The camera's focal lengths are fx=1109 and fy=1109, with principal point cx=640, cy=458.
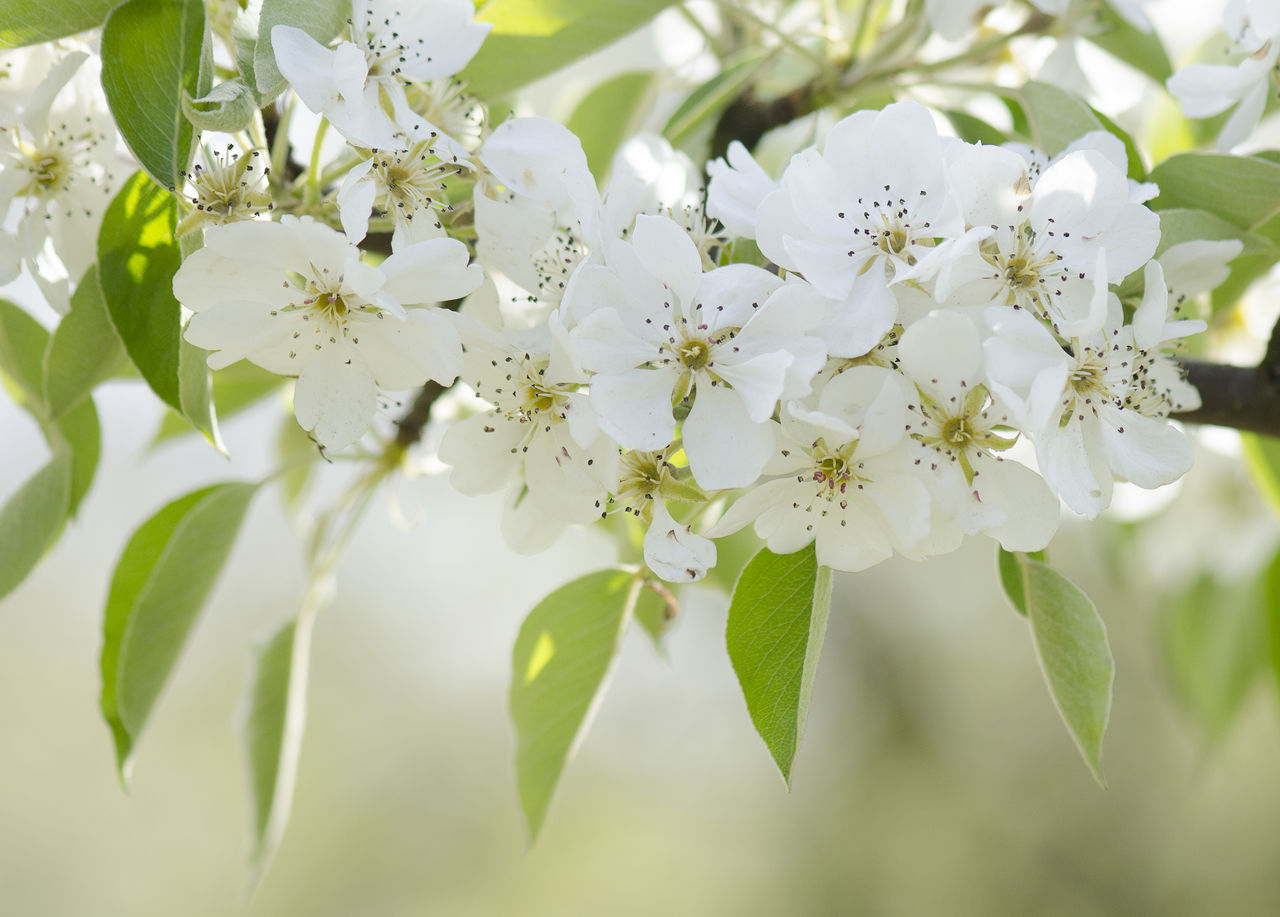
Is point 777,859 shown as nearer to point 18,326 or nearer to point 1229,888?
point 1229,888

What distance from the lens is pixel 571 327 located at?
1.95ft

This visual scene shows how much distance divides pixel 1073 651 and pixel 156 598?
69 centimetres

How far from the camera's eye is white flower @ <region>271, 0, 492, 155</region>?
0.59 metres

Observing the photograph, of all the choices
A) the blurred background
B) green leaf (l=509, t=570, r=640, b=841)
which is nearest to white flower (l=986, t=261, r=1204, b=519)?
green leaf (l=509, t=570, r=640, b=841)

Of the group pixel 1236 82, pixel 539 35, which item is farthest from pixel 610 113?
pixel 1236 82

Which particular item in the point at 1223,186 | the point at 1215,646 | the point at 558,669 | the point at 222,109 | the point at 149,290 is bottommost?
the point at 1215,646

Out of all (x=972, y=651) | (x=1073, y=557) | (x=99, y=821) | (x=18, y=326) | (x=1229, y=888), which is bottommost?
(x=1229, y=888)

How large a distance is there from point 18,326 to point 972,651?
A: 6415 mm

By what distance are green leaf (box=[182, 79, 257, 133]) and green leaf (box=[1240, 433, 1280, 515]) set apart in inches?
40.9

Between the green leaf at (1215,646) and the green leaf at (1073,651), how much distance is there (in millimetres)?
868

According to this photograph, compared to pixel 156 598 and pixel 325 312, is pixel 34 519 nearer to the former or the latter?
pixel 156 598

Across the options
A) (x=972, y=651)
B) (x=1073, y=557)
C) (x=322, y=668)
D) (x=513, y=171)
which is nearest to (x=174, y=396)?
(x=513, y=171)

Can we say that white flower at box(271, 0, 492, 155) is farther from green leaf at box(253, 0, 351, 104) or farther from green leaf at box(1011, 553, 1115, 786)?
green leaf at box(1011, 553, 1115, 786)

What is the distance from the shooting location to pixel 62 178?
741mm
